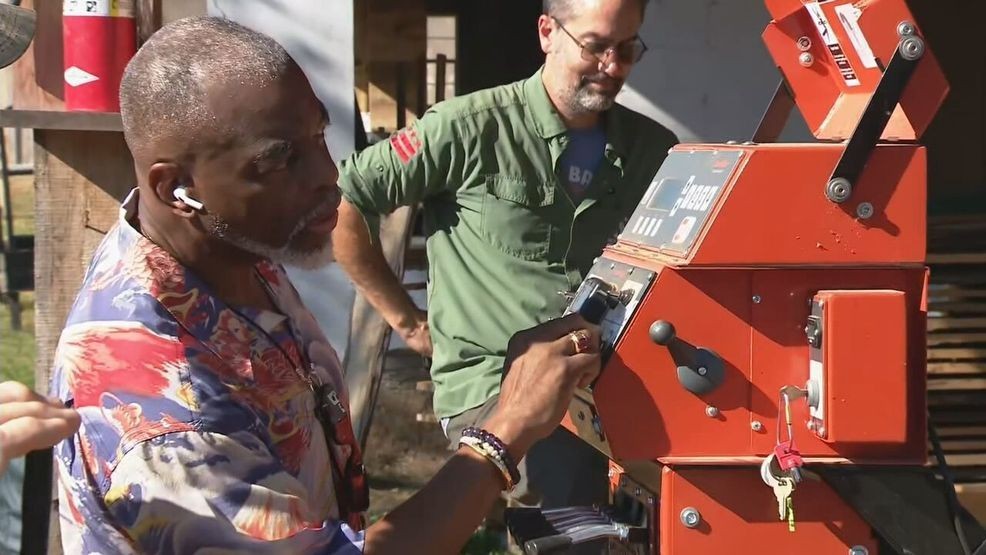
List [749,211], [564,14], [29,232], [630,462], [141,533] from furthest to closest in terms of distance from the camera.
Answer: [29,232]
[564,14]
[630,462]
[749,211]
[141,533]

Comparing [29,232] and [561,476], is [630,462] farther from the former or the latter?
[29,232]

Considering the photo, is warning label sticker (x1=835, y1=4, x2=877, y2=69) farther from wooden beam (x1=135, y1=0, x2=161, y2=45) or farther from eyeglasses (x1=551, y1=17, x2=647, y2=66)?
wooden beam (x1=135, y1=0, x2=161, y2=45)

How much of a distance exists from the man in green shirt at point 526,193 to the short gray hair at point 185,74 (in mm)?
1366

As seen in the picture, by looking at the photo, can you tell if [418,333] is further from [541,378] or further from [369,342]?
[541,378]

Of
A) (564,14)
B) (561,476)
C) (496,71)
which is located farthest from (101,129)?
(496,71)

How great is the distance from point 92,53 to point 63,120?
0.21 metres

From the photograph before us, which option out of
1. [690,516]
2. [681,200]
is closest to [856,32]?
[681,200]

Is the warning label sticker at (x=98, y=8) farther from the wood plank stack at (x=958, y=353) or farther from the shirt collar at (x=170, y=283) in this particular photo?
the wood plank stack at (x=958, y=353)

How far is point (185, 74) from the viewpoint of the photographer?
1782 millimetres

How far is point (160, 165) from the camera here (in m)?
1.79

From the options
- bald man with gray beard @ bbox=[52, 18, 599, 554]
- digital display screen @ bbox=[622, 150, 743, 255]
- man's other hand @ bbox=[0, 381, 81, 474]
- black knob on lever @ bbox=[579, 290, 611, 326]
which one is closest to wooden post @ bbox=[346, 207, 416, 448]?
digital display screen @ bbox=[622, 150, 743, 255]

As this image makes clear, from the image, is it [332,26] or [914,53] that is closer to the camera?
[914,53]

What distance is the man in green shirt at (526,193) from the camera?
123 inches

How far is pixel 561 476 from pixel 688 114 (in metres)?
2.19
